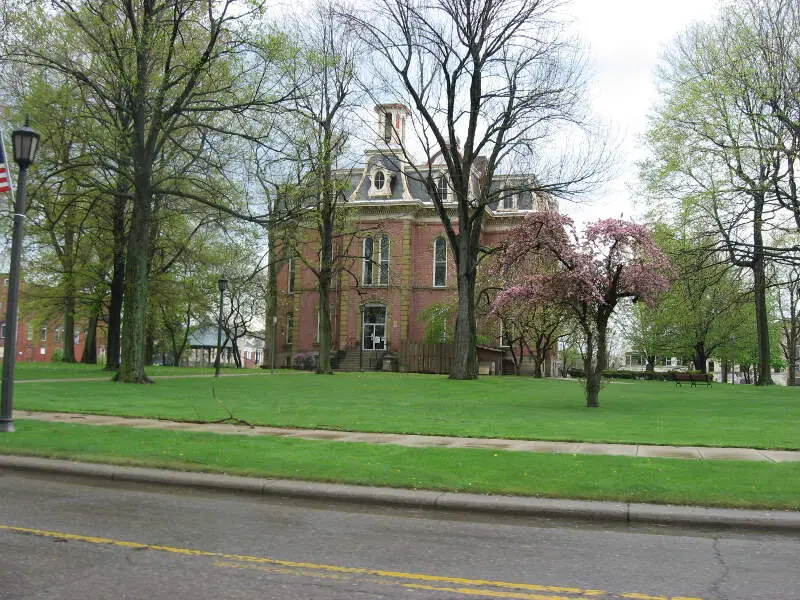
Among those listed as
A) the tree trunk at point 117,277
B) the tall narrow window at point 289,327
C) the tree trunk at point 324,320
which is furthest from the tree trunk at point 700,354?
the tree trunk at point 117,277

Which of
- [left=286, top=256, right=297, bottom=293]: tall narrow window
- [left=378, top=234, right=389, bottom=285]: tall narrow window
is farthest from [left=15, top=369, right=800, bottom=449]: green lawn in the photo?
[left=286, top=256, right=297, bottom=293]: tall narrow window

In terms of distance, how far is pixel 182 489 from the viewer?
888 cm

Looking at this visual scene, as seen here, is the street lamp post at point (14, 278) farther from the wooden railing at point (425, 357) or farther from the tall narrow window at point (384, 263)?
the tall narrow window at point (384, 263)

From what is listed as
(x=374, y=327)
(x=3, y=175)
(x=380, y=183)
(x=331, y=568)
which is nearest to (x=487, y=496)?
(x=331, y=568)

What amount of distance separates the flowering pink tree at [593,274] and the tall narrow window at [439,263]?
111 feet

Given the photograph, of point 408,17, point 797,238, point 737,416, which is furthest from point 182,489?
point 797,238

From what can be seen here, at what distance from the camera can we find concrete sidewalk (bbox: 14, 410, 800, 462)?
10703mm

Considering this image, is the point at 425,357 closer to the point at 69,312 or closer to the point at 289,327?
the point at 289,327

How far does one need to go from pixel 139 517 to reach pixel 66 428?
20.7 ft

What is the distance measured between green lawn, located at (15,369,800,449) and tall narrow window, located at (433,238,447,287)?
2869cm

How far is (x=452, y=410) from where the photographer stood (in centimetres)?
1828

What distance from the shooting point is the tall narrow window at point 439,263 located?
54344 mm

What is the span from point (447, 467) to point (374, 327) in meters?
45.0

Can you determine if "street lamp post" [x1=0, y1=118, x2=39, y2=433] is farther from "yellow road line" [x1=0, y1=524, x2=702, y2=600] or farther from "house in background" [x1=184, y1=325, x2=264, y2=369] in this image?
"house in background" [x1=184, y1=325, x2=264, y2=369]
